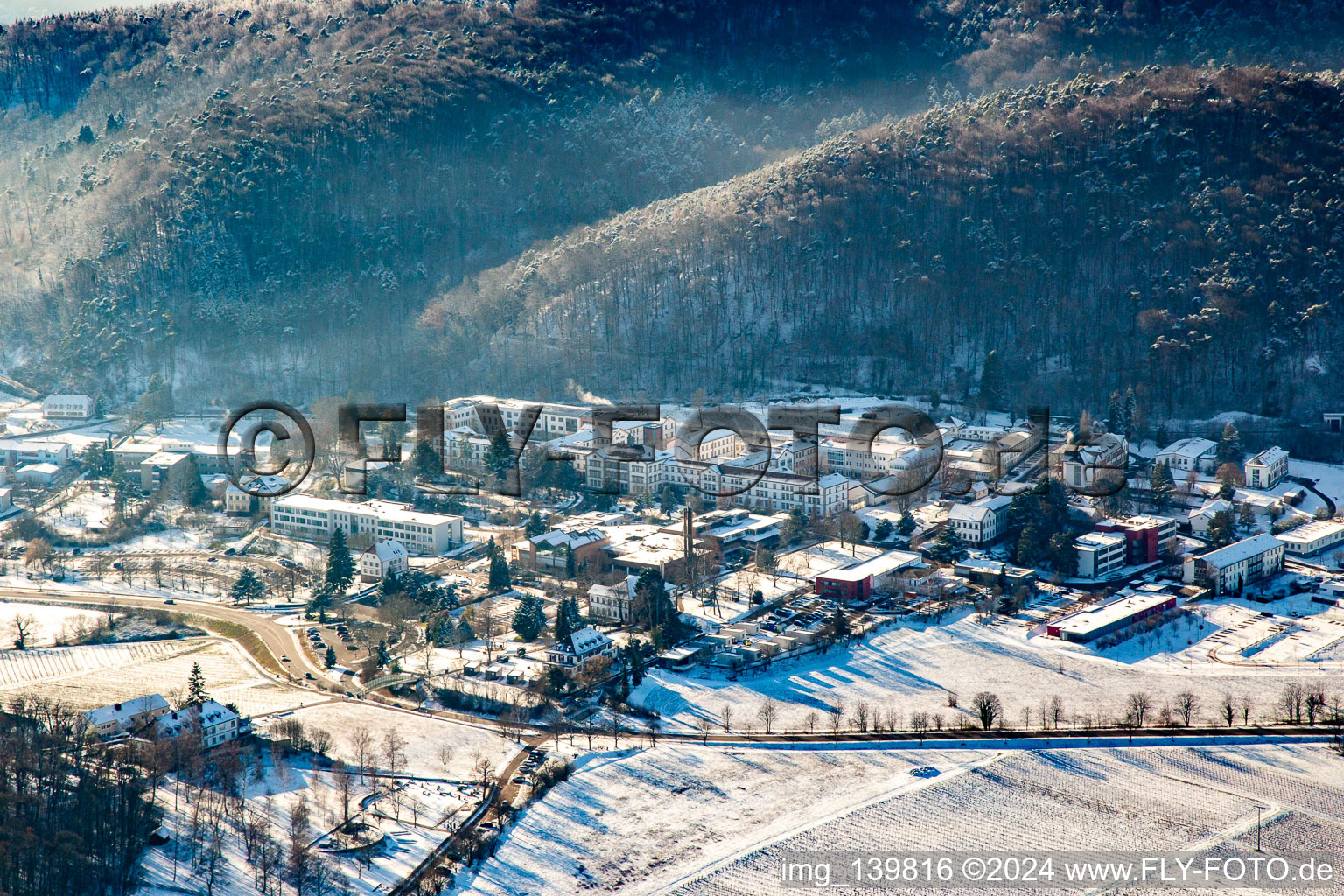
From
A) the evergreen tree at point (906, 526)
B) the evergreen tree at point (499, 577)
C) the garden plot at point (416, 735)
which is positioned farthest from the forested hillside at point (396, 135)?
the garden plot at point (416, 735)

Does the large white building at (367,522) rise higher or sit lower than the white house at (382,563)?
higher

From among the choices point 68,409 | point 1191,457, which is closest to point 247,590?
point 68,409

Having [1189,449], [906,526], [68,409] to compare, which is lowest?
[906,526]

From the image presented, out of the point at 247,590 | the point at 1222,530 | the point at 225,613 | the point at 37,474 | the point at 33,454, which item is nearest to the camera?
the point at 225,613

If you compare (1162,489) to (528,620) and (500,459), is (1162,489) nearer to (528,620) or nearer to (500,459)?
(500,459)

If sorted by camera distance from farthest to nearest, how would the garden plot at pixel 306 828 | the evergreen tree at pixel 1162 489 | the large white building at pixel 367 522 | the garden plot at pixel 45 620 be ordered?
the evergreen tree at pixel 1162 489 < the large white building at pixel 367 522 < the garden plot at pixel 45 620 < the garden plot at pixel 306 828

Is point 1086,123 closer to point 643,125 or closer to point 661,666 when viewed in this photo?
point 643,125

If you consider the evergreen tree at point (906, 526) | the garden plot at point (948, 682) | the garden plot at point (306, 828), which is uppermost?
the evergreen tree at point (906, 526)

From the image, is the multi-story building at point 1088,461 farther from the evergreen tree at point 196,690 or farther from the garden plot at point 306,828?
the evergreen tree at point 196,690
